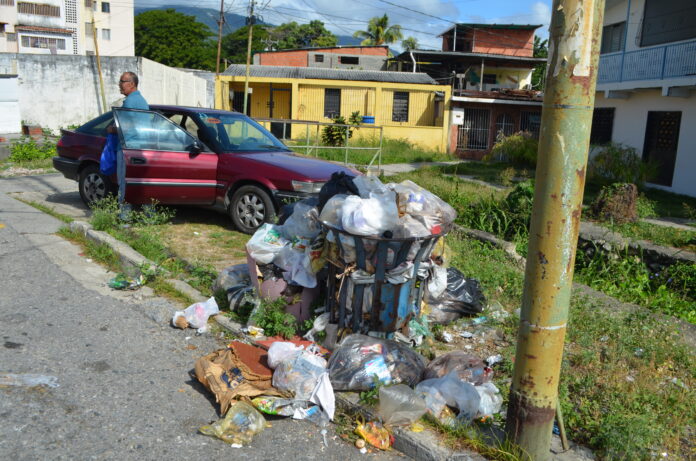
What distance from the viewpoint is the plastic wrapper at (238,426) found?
342 cm

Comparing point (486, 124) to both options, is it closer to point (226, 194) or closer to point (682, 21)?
point (682, 21)

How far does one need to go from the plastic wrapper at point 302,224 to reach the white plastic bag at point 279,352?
3.28 feet

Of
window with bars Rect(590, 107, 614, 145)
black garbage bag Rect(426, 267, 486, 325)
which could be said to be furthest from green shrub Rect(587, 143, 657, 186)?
black garbage bag Rect(426, 267, 486, 325)

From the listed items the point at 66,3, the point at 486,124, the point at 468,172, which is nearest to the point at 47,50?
the point at 66,3

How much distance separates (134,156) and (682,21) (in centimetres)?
1612

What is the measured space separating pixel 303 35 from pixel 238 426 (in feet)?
244

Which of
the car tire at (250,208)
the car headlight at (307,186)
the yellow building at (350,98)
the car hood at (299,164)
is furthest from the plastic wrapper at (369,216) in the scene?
the yellow building at (350,98)

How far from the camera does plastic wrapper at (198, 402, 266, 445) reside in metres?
3.42

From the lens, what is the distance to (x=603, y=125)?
67.8 feet

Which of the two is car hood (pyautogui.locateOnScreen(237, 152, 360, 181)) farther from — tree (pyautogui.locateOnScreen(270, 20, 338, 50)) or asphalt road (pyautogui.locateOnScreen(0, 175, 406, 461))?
tree (pyautogui.locateOnScreen(270, 20, 338, 50))

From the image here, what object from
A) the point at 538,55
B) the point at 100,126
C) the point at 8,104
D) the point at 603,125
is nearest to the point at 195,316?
the point at 100,126

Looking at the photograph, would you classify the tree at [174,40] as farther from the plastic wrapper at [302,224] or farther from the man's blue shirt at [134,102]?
the plastic wrapper at [302,224]

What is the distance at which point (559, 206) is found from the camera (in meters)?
2.98

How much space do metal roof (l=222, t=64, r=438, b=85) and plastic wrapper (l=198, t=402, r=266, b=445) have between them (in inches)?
1154
